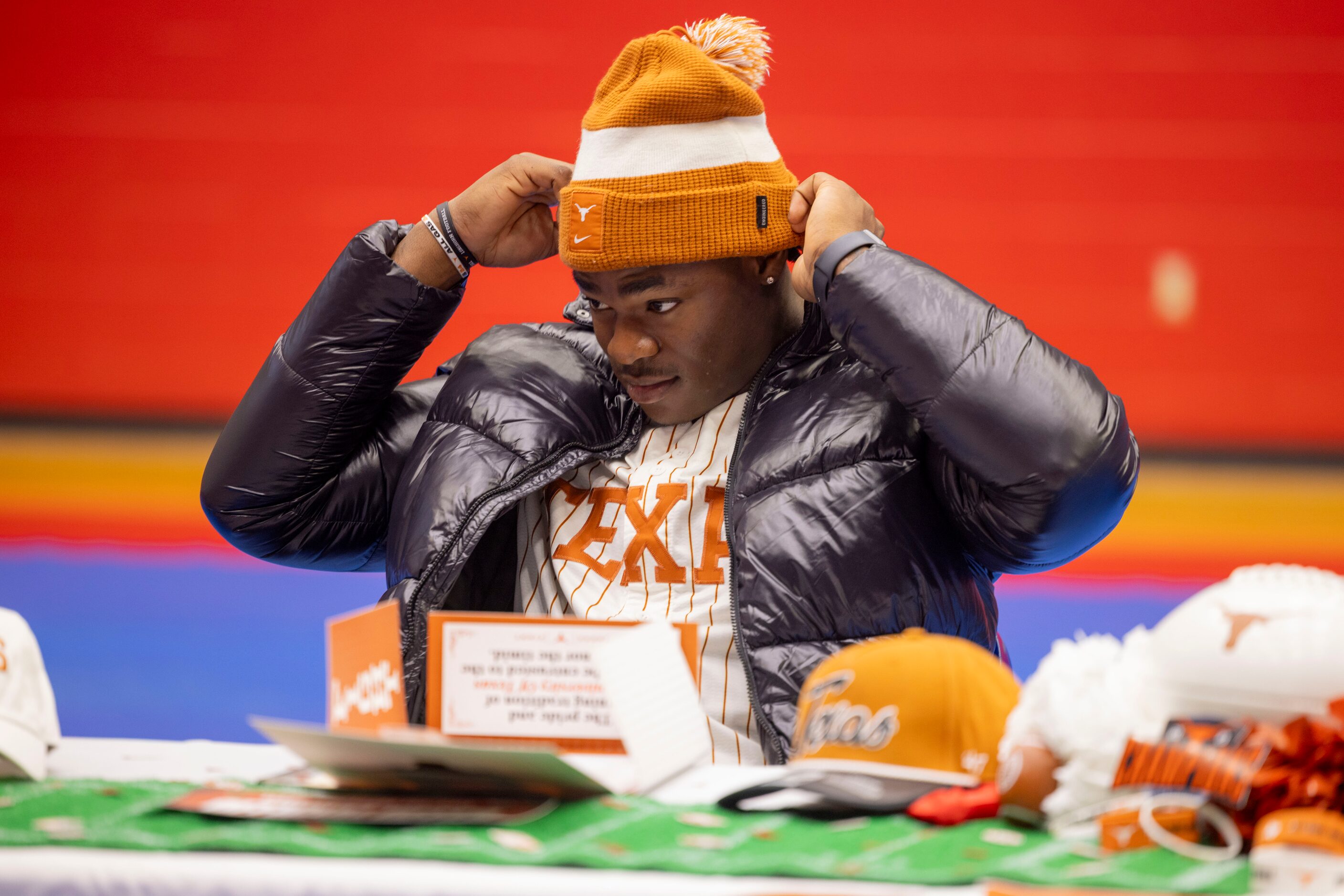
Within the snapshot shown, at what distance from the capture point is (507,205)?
150 centimetres

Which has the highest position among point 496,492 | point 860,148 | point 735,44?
point 860,148

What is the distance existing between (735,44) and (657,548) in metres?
Result: 0.55

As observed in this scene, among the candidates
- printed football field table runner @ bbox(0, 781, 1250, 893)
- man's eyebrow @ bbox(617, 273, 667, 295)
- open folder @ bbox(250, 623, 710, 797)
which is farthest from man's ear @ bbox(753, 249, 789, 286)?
printed football field table runner @ bbox(0, 781, 1250, 893)

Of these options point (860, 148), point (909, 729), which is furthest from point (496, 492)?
point (860, 148)

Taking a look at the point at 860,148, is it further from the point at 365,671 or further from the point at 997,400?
the point at 365,671

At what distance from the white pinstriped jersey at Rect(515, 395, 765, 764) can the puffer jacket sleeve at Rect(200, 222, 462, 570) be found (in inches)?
9.6

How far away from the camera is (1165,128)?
10.8ft

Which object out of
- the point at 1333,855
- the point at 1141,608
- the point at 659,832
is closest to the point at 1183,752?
the point at 1333,855

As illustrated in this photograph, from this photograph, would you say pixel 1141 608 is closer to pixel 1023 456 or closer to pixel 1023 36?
pixel 1023 36

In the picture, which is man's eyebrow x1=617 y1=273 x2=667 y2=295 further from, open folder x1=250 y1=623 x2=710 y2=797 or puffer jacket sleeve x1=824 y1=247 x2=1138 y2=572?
open folder x1=250 y1=623 x2=710 y2=797

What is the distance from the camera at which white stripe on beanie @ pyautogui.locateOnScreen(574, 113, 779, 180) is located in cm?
131

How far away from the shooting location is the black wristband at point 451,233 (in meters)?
1.48

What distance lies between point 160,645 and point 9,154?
59.4 inches

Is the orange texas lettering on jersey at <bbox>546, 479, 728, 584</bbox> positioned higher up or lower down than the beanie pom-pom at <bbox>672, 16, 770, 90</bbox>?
lower down
